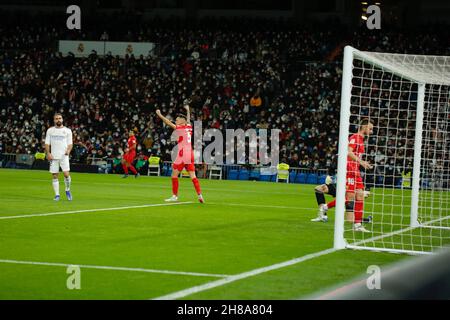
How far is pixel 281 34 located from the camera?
143 feet

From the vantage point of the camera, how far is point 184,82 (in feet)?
137

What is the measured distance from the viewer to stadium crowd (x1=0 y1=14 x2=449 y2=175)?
39000mm

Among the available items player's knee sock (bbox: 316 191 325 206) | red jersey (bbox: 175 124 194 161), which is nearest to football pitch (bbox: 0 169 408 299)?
player's knee sock (bbox: 316 191 325 206)

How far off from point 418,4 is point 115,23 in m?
19.8

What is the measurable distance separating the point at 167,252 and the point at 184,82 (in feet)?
108

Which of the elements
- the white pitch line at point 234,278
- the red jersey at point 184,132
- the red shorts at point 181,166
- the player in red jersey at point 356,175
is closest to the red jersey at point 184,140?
the red jersey at point 184,132

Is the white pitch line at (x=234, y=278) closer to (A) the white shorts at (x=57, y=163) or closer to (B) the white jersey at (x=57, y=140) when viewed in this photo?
(A) the white shorts at (x=57, y=163)

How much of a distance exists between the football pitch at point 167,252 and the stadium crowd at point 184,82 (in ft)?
70.9

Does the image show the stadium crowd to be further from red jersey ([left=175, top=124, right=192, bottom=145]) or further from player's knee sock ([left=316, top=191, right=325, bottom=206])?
player's knee sock ([left=316, top=191, right=325, bottom=206])

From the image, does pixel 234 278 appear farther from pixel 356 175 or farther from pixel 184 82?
pixel 184 82

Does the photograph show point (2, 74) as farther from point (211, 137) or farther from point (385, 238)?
point (385, 238)

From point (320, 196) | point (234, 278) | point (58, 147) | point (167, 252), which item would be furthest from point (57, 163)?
point (234, 278)

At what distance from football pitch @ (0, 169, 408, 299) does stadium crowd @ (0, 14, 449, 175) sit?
2160cm
